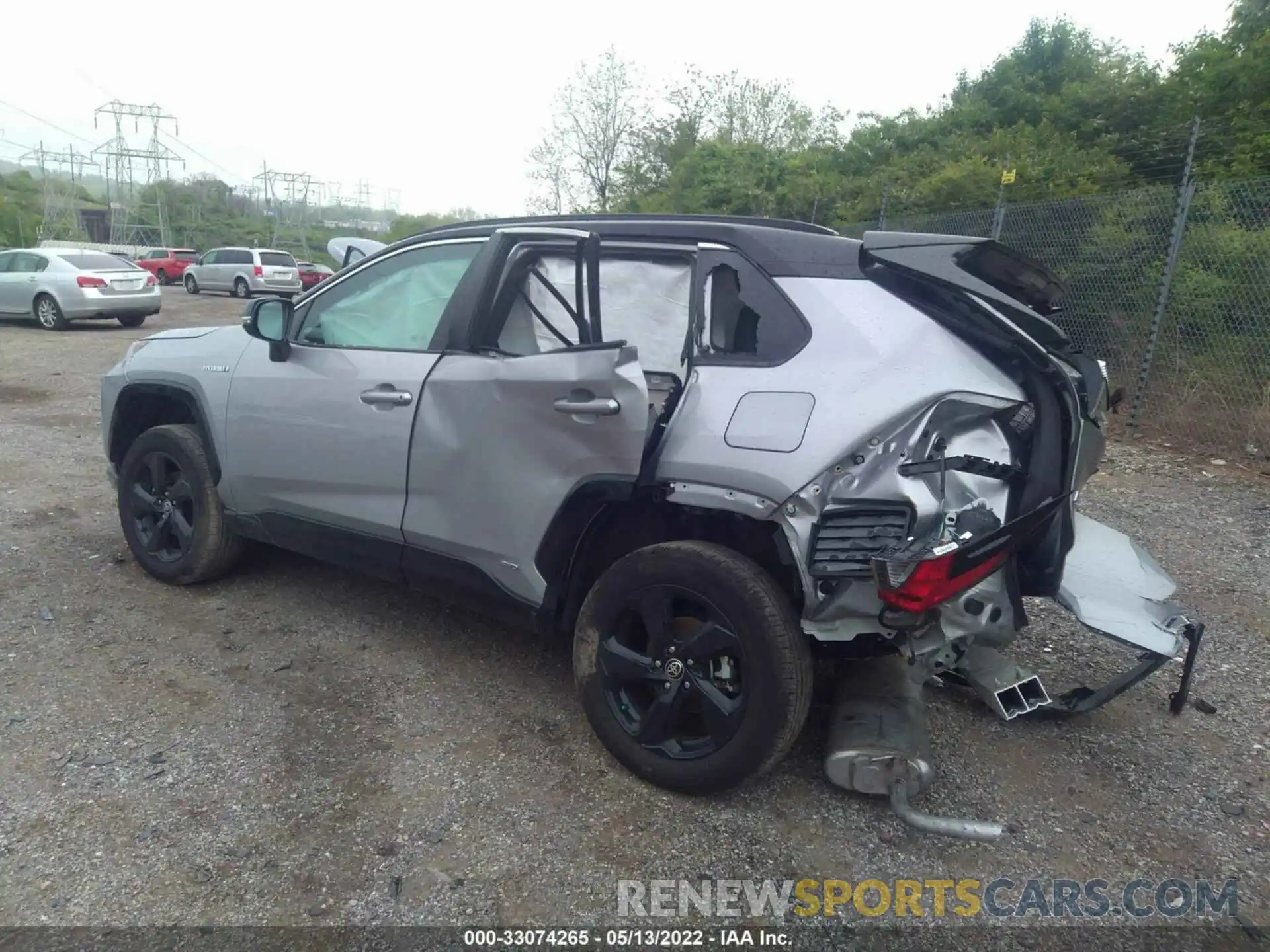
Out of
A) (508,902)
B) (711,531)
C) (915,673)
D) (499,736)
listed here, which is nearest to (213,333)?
(499,736)

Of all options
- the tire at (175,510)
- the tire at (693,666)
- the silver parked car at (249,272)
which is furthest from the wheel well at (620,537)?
the silver parked car at (249,272)

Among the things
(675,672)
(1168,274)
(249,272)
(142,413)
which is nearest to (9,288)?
(249,272)

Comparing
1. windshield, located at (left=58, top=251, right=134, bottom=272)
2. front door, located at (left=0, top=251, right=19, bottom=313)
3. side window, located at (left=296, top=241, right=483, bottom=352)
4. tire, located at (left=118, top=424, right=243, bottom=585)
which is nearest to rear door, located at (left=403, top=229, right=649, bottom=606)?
side window, located at (left=296, top=241, right=483, bottom=352)

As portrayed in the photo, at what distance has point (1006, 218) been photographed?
9.69m

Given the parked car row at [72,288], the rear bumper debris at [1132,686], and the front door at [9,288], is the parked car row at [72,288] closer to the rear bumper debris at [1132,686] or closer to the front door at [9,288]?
the front door at [9,288]

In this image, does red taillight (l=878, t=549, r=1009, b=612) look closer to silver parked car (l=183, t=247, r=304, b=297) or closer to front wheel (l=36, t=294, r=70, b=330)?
front wheel (l=36, t=294, r=70, b=330)

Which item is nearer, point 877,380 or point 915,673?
point 877,380

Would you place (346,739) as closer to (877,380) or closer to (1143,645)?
(877,380)

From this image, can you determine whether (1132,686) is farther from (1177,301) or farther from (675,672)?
(1177,301)

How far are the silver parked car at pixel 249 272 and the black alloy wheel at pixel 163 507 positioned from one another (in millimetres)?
23995

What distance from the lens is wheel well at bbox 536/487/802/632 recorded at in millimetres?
2846

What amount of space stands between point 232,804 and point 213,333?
2467 millimetres

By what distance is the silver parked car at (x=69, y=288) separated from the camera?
1532 cm

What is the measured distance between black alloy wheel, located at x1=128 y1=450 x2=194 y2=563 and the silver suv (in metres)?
0.80
